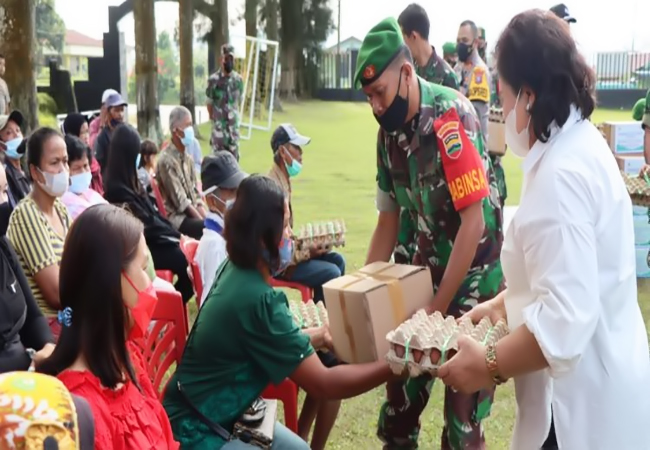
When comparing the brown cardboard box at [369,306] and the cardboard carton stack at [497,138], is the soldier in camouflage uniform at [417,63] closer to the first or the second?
the brown cardboard box at [369,306]

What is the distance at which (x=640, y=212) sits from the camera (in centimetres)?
666

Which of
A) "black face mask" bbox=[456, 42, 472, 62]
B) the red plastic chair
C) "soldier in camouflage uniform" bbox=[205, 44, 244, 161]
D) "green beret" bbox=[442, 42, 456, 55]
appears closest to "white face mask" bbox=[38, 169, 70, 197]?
the red plastic chair

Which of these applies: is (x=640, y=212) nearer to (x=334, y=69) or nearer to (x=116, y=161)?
(x=116, y=161)

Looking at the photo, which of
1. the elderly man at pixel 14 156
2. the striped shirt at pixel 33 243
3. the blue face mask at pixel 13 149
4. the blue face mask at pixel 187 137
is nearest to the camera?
the striped shirt at pixel 33 243

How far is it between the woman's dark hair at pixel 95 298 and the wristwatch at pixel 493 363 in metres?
0.94

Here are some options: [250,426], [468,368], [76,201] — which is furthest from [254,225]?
[76,201]

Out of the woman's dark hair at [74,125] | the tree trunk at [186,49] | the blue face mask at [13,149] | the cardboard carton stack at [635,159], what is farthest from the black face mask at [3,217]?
the tree trunk at [186,49]

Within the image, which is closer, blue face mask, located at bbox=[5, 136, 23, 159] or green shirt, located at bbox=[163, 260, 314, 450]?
green shirt, located at bbox=[163, 260, 314, 450]

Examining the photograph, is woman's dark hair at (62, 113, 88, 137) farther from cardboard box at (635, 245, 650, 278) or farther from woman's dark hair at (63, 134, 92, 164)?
cardboard box at (635, 245, 650, 278)

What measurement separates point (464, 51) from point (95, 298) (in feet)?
21.9

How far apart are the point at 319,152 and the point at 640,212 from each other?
11.5m

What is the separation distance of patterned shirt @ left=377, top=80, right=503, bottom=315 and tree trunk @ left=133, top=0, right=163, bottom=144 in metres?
12.7

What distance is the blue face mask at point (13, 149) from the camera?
5.17 meters

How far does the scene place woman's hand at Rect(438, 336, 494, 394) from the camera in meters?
1.95
